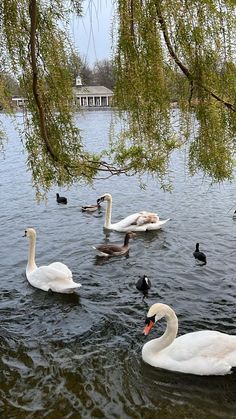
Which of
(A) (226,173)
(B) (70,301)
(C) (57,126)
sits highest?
(C) (57,126)

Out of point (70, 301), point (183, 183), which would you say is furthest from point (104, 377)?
point (183, 183)

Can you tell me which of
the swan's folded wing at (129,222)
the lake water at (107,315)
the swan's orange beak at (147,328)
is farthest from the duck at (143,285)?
the swan's folded wing at (129,222)

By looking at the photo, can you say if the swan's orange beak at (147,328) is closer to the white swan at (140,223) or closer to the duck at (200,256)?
the duck at (200,256)

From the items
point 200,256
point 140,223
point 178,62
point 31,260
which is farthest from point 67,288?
point 178,62

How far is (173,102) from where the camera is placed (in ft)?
12.5

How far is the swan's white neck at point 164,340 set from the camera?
627 centimetres

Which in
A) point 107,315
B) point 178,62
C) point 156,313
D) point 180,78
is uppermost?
point 178,62

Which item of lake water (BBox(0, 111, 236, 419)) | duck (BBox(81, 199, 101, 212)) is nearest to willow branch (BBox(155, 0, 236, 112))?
lake water (BBox(0, 111, 236, 419))

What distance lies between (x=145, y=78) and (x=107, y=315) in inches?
184

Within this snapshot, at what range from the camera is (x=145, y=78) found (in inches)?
141

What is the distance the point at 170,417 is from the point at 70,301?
11.9 feet

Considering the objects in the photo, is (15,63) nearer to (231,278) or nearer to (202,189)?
(231,278)

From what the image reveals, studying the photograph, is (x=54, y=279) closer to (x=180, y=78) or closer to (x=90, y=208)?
(x=180, y=78)

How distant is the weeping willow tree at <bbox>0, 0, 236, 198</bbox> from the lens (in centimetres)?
320
